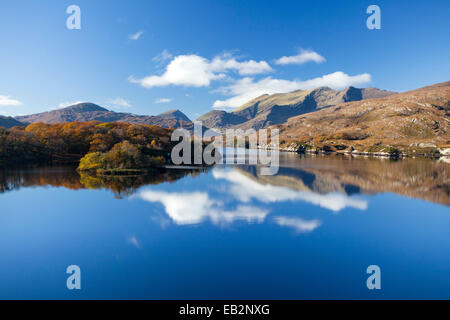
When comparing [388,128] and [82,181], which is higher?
[388,128]

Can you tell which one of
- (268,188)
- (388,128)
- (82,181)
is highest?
(388,128)

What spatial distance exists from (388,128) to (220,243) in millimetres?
153956

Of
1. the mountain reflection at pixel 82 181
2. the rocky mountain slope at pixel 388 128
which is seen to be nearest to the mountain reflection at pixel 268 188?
the mountain reflection at pixel 82 181

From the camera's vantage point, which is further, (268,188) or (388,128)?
(388,128)

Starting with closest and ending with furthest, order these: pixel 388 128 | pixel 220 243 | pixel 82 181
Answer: pixel 220 243 → pixel 82 181 → pixel 388 128

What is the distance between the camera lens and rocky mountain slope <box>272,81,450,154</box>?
11119 cm

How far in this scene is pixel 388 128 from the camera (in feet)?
445

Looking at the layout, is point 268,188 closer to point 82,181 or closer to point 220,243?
point 220,243

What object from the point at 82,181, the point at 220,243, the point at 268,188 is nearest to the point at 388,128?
the point at 268,188

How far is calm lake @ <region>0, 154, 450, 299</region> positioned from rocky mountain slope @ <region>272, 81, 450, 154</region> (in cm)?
9877

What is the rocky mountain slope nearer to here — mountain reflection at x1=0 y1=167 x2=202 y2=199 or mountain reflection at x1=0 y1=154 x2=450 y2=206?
mountain reflection at x1=0 y1=154 x2=450 y2=206

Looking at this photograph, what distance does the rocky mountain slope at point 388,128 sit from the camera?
111188 mm
